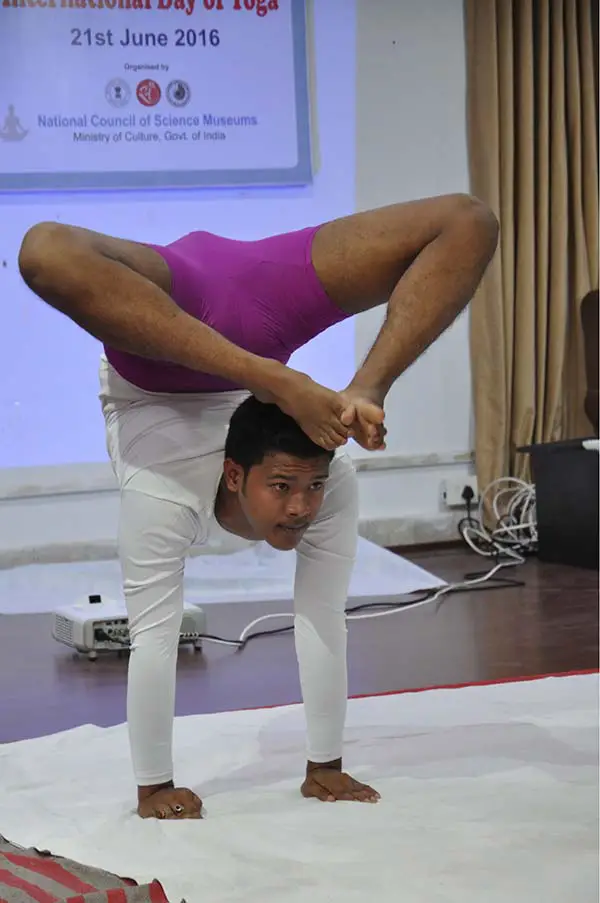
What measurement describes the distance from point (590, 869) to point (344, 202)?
312 centimetres

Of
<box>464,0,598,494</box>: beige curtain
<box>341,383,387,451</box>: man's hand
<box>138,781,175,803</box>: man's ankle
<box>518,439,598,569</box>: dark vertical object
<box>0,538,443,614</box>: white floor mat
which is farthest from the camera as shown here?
<box>464,0,598,494</box>: beige curtain

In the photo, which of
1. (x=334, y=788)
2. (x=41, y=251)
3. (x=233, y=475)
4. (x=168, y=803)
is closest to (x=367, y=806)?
(x=334, y=788)

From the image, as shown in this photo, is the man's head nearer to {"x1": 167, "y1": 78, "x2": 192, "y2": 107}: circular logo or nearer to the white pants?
the white pants

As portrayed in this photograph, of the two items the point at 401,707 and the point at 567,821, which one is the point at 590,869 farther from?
the point at 401,707

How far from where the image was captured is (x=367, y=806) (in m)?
1.83

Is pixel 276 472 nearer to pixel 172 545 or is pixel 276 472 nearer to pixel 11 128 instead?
pixel 172 545

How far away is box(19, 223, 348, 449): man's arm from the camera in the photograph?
148cm

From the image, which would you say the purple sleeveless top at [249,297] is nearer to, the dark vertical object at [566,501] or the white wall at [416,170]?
the dark vertical object at [566,501]

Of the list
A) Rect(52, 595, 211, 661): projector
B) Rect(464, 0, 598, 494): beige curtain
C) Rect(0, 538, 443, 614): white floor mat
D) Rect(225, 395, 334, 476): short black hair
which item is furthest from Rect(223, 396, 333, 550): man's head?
Rect(464, 0, 598, 494): beige curtain

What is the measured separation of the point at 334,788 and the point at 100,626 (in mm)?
1188

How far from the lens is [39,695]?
2.63 metres

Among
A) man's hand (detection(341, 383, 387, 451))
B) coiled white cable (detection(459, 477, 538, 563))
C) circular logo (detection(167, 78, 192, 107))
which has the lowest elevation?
coiled white cable (detection(459, 477, 538, 563))

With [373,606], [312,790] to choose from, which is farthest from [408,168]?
[312,790]

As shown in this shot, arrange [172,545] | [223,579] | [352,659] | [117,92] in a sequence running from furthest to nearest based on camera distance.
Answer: [117,92], [223,579], [352,659], [172,545]
